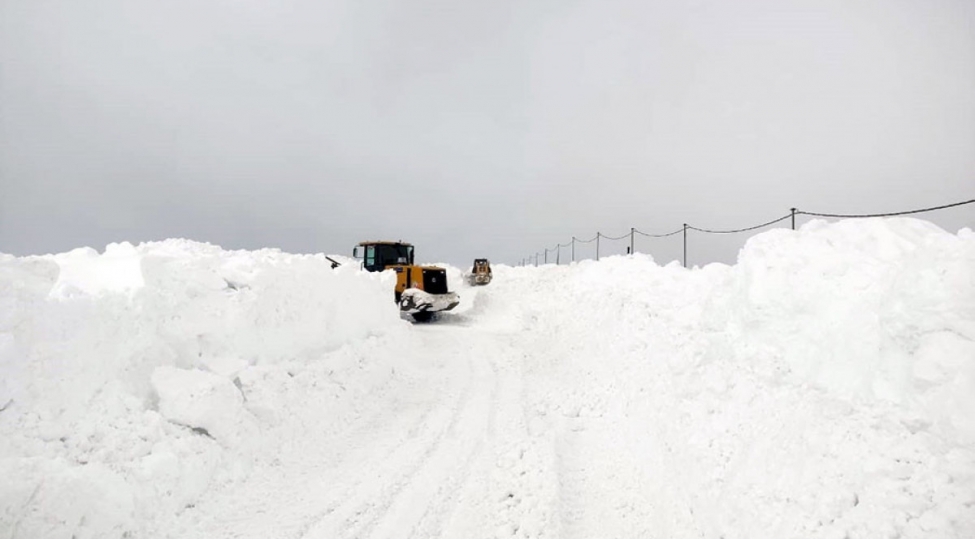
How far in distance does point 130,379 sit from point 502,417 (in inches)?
193

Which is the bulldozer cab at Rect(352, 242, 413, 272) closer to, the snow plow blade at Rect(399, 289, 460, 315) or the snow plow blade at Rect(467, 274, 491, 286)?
the snow plow blade at Rect(399, 289, 460, 315)

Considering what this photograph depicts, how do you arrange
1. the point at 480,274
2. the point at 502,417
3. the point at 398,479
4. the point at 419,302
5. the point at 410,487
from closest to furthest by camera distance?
the point at 410,487 < the point at 398,479 < the point at 502,417 < the point at 419,302 < the point at 480,274

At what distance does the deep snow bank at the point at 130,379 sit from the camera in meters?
3.75

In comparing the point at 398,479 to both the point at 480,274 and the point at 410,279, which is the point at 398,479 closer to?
the point at 410,279

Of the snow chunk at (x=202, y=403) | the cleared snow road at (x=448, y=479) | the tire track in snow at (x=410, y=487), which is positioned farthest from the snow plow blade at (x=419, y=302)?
the snow chunk at (x=202, y=403)

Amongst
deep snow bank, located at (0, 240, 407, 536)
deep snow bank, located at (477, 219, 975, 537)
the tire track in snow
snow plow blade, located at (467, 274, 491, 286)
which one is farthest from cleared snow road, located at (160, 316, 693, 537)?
snow plow blade, located at (467, 274, 491, 286)

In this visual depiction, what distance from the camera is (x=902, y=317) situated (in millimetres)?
3691

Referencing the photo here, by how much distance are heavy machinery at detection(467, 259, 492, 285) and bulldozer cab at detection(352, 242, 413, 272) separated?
15217 millimetres

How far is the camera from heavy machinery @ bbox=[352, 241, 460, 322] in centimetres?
1667

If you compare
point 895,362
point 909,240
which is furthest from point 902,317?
point 909,240

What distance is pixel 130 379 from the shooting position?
4.81 metres

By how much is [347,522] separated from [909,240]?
6.64 metres

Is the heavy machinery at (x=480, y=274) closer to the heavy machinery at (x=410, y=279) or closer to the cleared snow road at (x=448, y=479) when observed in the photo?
the heavy machinery at (x=410, y=279)

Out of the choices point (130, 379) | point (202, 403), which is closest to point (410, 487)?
point (202, 403)
